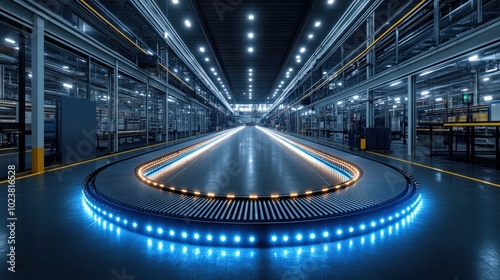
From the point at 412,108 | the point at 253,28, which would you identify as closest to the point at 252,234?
the point at 412,108

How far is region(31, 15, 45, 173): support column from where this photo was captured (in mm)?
5785

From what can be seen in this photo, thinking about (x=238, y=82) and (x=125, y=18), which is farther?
(x=238, y=82)

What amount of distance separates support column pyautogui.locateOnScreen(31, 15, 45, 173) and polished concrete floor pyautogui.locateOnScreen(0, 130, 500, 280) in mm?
3004

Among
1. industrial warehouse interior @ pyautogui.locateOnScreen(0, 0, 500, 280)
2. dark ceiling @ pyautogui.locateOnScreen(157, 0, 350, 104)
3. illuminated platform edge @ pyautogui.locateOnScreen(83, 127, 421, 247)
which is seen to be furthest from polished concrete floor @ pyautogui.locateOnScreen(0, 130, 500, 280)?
dark ceiling @ pyautogui.locateOnScreen(157, 0, 350, 104)

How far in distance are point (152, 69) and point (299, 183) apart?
1047 cm

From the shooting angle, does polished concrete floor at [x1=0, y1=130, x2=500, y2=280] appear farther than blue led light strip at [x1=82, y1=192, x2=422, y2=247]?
No

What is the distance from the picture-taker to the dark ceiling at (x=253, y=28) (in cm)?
1238

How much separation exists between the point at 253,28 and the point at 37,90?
1194 centimetres

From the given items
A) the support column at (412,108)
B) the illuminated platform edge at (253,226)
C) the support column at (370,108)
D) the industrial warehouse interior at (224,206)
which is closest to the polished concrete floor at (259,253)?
the industrial warehouse interior at (224,206)

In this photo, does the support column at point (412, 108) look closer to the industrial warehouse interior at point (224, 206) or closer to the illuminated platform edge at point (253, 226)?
the industrial warehouse interior at point (224, 206)

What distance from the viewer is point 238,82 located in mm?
33438

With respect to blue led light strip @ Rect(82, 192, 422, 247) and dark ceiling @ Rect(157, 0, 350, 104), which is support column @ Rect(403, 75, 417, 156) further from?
blue led light strip @ Rect(82, 192, 422, 247)

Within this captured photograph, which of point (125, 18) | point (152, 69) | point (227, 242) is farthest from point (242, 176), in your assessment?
point (125, 18)

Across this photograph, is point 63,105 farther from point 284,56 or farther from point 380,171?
point 284,56
